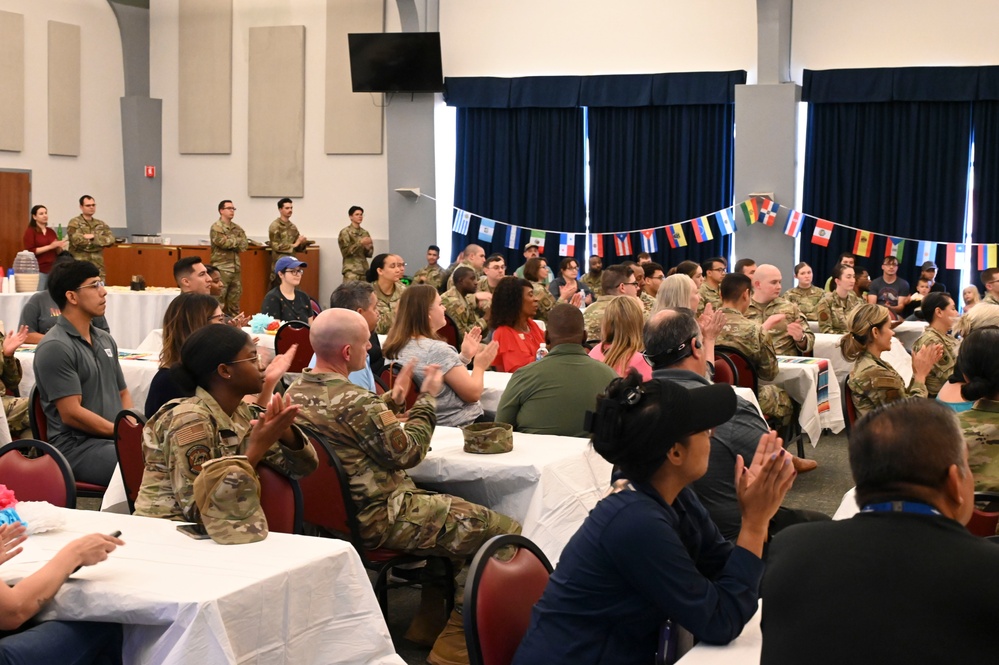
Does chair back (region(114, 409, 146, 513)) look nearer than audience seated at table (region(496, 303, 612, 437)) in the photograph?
Yes

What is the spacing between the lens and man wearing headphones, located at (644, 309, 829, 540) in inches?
125

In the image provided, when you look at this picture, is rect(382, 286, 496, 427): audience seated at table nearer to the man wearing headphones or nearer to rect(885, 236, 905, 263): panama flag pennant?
the man wearing headphones

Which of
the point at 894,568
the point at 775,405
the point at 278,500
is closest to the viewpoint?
the point at 894,568

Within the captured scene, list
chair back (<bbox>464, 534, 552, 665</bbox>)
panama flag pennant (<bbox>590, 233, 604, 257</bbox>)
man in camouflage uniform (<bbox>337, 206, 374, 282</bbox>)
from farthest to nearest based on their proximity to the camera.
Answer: man in camouflage uniform (<bbox>337, 206, 374, 282</bbox>) → panama flag pennant (<bbox>590, 233, 604, 257</bbox>) → chair back (<bbox>464, 534, 552, 665</bbox>)

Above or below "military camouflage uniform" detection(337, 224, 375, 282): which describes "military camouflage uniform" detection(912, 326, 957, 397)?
below

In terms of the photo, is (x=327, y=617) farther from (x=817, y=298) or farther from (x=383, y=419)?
(x=817, y=298)

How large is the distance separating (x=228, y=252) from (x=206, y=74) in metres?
3.63

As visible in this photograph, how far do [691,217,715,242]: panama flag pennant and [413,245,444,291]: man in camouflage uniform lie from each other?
317 cm

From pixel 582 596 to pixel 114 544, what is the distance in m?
1.11

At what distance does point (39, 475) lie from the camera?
11.0ft

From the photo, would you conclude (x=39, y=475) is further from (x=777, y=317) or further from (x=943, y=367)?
(x=943, y=367)

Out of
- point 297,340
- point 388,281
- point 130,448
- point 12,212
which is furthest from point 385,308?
point 12,212

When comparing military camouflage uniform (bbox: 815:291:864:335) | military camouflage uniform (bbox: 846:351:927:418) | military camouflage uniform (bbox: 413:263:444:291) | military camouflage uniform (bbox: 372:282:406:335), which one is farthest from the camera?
military camouflage uniform (bbox: 413:263:444:291)

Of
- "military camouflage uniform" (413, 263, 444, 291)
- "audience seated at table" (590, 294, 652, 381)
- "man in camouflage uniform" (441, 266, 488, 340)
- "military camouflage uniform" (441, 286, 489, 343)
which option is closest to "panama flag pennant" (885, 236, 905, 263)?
"military camouflage uniform" (413, 263, 444, 291)
